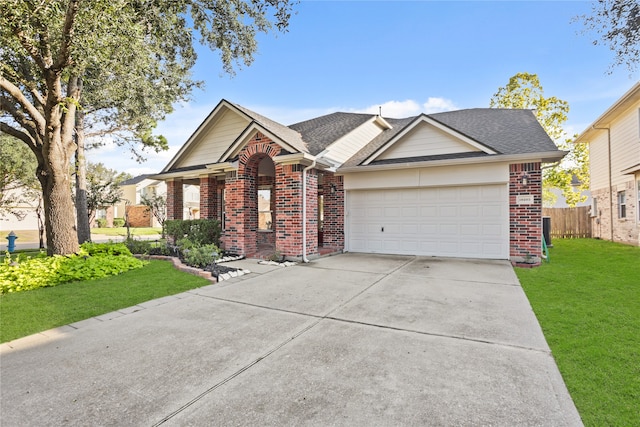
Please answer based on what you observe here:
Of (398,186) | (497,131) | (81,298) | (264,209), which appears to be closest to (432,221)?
(398,186)

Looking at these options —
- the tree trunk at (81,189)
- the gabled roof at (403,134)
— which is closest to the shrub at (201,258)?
the gabled roof at (403,134)

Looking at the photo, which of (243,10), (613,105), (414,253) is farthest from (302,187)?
(613,105)

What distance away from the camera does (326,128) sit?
13180 mm

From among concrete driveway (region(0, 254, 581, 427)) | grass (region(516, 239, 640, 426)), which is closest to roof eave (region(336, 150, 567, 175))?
grass (region(516, 239, 640, 426))

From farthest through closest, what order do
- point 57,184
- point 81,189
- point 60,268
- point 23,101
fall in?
point 81,189, point 57,184, point 23,101, point 60,268

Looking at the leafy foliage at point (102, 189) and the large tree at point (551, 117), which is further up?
the large tree at point (551, 117)

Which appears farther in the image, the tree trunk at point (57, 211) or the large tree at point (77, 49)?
the tree trunk at point (57, 211)

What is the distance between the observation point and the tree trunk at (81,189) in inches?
492

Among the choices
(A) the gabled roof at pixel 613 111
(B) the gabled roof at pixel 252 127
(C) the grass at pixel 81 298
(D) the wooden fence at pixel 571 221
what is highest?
(A) the gabled roof at pixel 613 111

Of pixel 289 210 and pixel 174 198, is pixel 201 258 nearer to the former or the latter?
pixel 289 210

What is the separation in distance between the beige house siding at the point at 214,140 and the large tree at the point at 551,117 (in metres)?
16.8

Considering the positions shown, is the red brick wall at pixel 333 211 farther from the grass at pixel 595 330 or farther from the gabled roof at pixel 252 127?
the grass at pixel 595 330

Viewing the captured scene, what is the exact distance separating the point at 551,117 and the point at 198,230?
2033cm

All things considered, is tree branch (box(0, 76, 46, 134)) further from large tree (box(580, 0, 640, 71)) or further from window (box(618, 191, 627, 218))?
window (box(618, 191, 627, 218))
